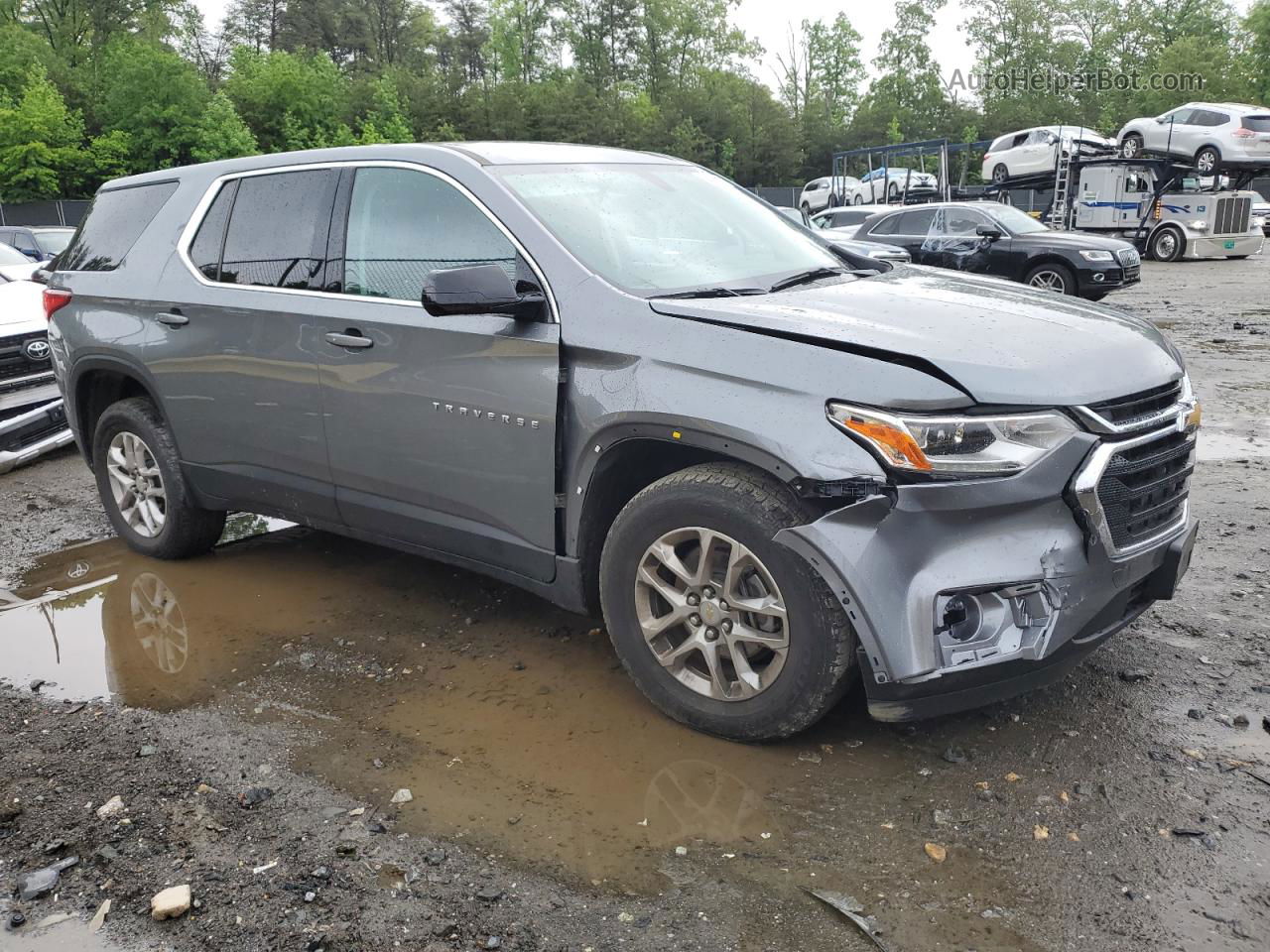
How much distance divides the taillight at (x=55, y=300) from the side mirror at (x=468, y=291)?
2.84m

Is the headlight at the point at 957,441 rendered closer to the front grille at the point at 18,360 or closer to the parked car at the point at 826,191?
the front grille at the point at 18,360

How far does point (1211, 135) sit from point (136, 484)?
80.8 ft

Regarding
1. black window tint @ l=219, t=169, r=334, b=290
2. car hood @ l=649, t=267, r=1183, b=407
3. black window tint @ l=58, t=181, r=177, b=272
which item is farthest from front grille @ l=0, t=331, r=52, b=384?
car hood @ l=649, t=267, r=1183, b=407

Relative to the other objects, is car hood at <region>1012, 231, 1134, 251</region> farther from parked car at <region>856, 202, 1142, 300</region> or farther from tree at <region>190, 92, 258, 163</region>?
tree at <region>190, 92, 258, 163</region>

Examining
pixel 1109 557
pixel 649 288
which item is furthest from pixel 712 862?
pixel 649 288

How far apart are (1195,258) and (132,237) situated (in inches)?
997

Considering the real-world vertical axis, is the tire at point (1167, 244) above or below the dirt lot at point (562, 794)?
below

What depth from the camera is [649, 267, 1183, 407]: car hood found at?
2828 millimetres

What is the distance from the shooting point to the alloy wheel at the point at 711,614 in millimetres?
3047

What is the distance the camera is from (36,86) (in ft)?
134

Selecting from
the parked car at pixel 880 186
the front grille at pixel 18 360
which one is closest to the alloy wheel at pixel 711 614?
the front grille at pixel 18 360

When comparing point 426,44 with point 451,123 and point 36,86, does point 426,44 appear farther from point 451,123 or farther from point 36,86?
point 36,86

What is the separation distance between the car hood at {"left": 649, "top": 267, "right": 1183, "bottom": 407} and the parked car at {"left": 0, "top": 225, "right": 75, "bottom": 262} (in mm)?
16494

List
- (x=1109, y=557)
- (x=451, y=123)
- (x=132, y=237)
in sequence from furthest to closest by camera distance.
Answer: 1. (x=451, y=123)
2. (x=132, y=237)
3. (x=1109, y=557)
